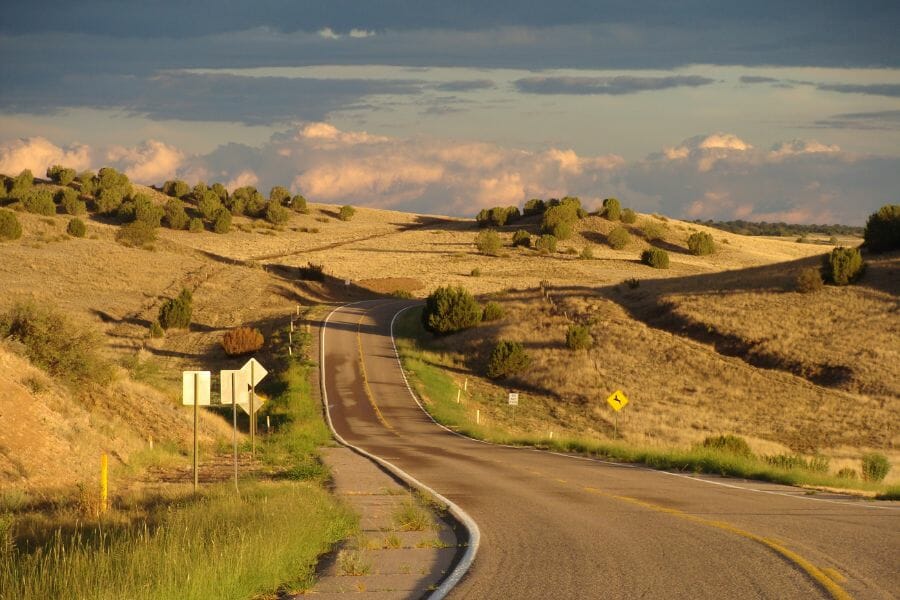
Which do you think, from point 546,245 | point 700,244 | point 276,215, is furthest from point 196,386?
point 276,215

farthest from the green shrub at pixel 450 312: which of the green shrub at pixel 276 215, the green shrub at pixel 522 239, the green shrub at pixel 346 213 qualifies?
the green shrub at pixel 346 213

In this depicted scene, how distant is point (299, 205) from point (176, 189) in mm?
19421

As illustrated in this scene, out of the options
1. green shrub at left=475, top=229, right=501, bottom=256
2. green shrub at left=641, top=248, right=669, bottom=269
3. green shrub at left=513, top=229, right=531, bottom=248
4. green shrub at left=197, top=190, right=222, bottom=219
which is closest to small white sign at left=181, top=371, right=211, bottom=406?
green shrub at left=641, top=248, right=669, bottom=269

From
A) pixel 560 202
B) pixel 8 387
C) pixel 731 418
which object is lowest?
pixel 731 418

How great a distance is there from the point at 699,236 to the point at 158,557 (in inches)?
4995

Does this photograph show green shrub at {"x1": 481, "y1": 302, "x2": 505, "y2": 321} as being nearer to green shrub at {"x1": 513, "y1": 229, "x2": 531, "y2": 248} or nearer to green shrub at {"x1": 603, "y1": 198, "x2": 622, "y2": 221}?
green shrub at {"x1": 513, "y1": 229, "x2": 531, "y2": 248}

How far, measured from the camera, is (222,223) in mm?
138750

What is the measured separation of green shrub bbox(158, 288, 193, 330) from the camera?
74438 millimetres

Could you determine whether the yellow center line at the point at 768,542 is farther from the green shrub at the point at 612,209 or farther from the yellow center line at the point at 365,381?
the green shrub at the point at 612,209

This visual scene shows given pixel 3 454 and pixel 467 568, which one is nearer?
pixel 467 568

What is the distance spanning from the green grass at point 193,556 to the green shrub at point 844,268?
58627mm

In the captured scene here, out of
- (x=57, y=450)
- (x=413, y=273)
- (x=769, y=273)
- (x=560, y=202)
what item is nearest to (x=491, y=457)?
(x=57, y=450)

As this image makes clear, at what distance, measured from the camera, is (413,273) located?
111 m

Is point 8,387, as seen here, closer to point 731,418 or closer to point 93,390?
point 93,390
